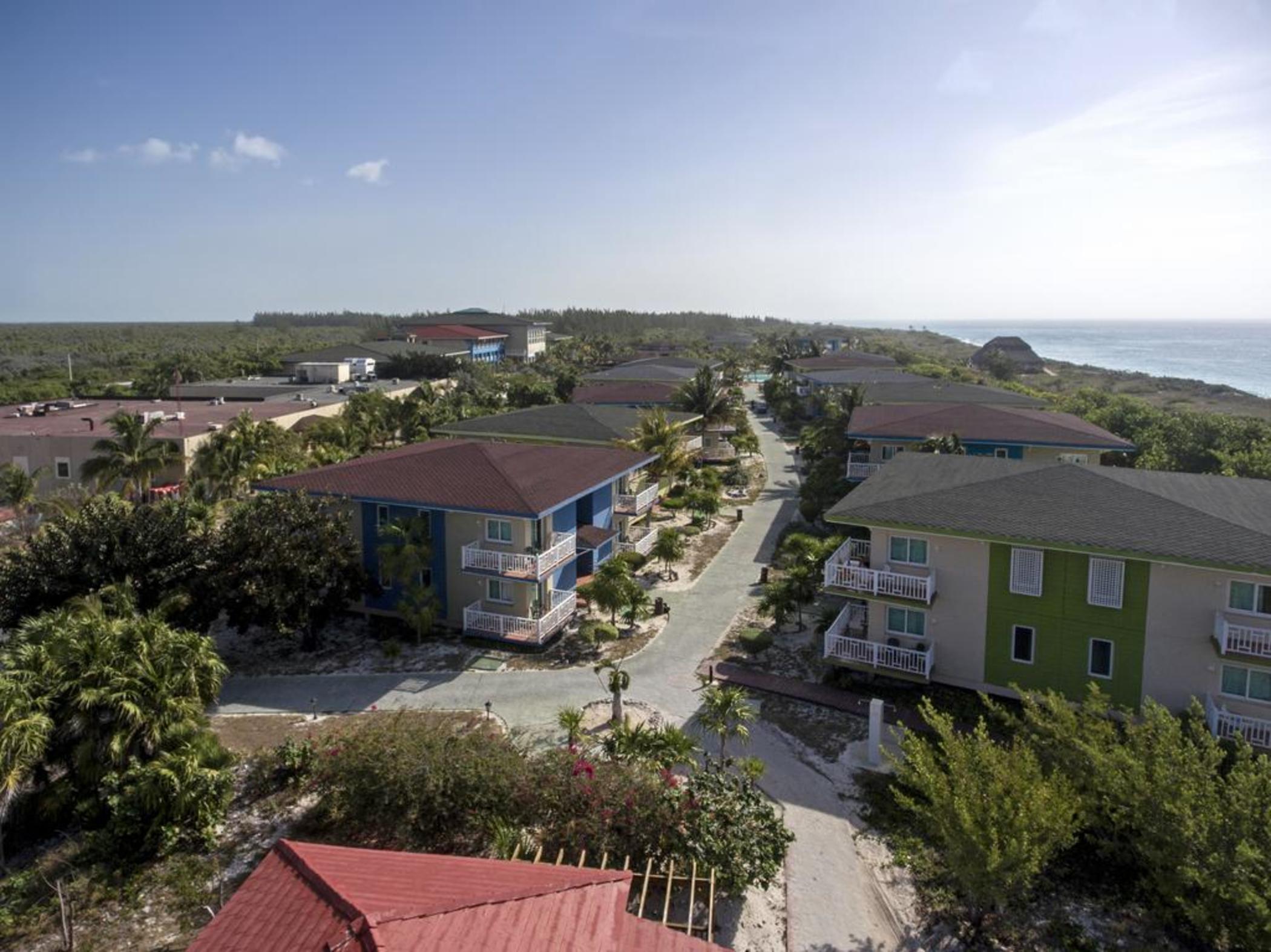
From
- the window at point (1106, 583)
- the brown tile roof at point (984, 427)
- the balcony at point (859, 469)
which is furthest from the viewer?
the balcony at point (859, 469)

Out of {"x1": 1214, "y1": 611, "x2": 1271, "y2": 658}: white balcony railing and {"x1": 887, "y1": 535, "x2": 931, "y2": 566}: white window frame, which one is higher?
{"x1": 887, "y1": 535, "x2": 931, "y2": 566}: white window frame

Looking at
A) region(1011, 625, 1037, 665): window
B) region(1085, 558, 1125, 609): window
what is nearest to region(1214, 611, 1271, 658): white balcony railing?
region(1085, 558, 1125, 609): window

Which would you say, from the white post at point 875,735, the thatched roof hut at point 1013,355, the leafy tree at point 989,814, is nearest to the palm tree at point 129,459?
the white post at point 875,735

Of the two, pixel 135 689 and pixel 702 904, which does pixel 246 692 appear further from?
pixel 702 904

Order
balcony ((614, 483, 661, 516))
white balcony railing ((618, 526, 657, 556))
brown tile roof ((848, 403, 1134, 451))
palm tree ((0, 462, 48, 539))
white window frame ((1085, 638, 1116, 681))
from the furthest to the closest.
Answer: palm tree ((0, 462, 48, 539)), brown tile roof ((848, 403, 1134, 451)), balcony ((614, 483, 661, 516)), white balcony railing ((618, 526, 657, 556)), white window frame ((1085, 638, 1116, 681))

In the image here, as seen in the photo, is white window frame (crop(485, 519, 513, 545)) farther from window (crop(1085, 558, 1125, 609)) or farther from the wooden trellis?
window (crop(1085, 558, 1125, 609))

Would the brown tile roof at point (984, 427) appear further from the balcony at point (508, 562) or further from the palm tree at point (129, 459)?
the palm tree at point (129, 459)

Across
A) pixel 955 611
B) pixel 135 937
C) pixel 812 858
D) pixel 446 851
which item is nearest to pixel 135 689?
pixel 135 937
